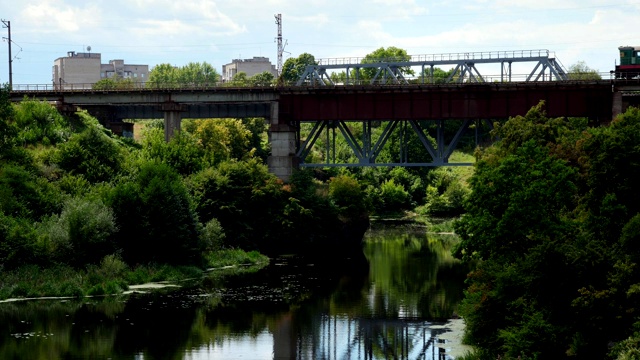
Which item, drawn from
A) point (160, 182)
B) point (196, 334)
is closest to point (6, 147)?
point (160, 182)

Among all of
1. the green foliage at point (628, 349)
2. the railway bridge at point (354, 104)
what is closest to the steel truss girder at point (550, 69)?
the railway bridge at point (354, 104)

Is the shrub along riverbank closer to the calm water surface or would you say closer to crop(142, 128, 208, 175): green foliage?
crop(142, 128, 208, 175): green foliage

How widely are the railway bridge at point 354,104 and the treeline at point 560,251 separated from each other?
4326 centimetres

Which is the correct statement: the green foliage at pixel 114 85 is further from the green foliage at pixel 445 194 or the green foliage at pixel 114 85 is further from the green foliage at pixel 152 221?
the green foliage at pixel 445 194

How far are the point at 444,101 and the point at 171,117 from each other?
86.8ft

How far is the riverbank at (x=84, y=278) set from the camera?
6344 centimetres

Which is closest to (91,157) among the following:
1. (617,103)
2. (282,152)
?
(282,152)

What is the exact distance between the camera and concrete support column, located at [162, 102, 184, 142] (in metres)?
102

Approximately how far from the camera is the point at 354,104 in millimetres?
98062

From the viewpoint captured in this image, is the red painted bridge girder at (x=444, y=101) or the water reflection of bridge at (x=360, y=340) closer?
the water reflection of bridge at (x=360, y=340)

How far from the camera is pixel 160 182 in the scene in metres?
74.5

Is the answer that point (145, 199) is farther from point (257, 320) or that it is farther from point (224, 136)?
point (224, 136)

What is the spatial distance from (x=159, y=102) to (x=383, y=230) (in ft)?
95.5

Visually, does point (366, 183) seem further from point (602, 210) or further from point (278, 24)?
point (602, 210)
